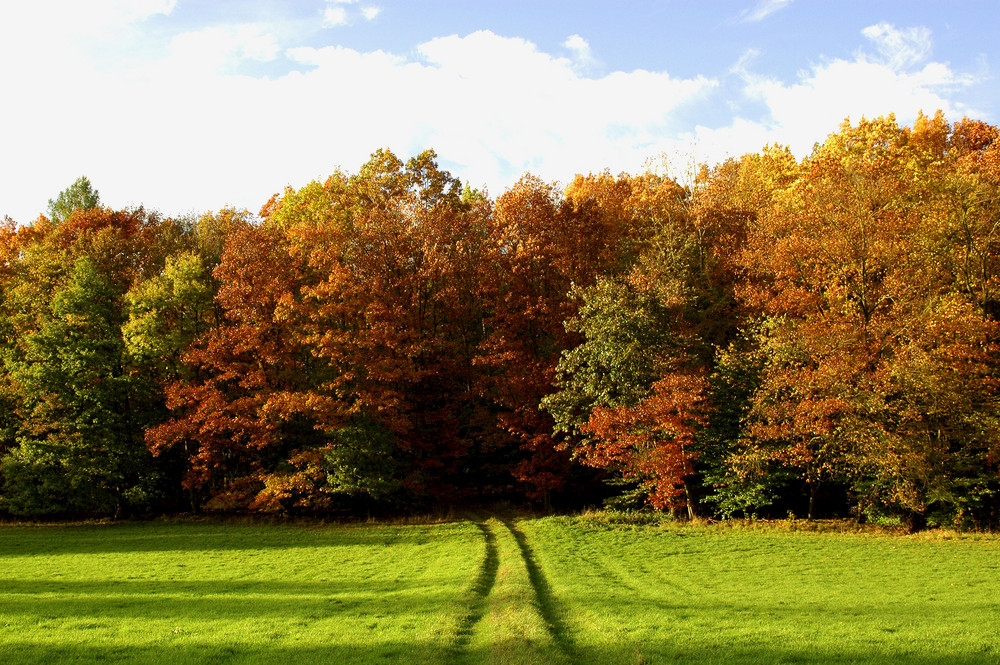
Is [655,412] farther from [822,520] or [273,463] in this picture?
[273,463]

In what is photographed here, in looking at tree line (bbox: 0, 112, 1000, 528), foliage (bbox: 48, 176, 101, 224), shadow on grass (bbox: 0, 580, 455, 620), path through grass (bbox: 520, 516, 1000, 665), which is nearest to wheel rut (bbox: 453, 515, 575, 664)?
path through grass (bbox: 520, 516, 1000, 665)

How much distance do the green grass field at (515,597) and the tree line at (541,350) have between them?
4346mm

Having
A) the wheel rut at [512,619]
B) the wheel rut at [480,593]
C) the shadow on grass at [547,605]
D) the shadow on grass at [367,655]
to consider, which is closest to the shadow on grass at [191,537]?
the wheel rut at [480,593]

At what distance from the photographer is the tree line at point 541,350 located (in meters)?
28.4

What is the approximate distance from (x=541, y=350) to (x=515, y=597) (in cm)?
2217

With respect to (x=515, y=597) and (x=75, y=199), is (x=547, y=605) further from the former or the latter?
(x=75, y=199)

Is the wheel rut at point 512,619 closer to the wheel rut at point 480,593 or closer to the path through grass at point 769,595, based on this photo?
the wheel rut at point 480,593

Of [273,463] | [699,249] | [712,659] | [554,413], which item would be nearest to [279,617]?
[712,659]

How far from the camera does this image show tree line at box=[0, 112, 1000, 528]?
28.4 metres

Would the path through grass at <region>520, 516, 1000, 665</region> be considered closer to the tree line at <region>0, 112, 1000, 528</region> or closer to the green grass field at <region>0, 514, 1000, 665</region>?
the green grass field at <region>0, 514, 1000, 665</region>

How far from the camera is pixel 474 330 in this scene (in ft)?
136

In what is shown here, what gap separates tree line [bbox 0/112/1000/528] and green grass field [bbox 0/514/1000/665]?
4346 millimetres

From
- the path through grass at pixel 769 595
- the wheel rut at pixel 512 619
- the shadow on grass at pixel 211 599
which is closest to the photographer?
the path through grass at pixel 769 595

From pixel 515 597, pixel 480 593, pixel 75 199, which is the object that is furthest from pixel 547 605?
pixel 75 199
